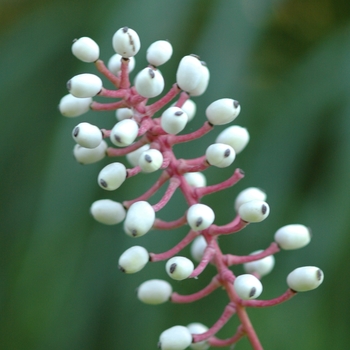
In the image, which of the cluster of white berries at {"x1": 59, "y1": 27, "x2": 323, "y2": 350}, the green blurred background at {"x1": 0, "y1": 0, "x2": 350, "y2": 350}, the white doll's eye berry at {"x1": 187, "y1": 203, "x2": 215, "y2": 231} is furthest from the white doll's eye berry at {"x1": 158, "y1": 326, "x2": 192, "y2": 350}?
the green blurred background at {"x1": 0, "y1": 0, "x2": 350, "y2": 350}

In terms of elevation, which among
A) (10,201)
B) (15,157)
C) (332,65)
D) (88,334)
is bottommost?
(88,334)

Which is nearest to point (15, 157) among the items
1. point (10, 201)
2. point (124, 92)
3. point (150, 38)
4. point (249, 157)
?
point (10, 201)

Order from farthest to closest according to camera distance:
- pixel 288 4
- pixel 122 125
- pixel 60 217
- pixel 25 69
A: pixel 288 4, pixel 25 69, pixel 60 217, pixel 122 125

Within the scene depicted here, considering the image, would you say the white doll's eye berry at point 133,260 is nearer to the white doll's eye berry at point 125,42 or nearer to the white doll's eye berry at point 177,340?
the white doll's eye berry at point 177,340

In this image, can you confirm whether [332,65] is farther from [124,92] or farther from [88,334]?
[88,334]

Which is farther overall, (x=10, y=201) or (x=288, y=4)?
(x=288, y=4)

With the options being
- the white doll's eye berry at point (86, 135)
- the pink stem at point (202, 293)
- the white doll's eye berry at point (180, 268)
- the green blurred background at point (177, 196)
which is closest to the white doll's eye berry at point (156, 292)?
the pink stem at point (202, 293)
